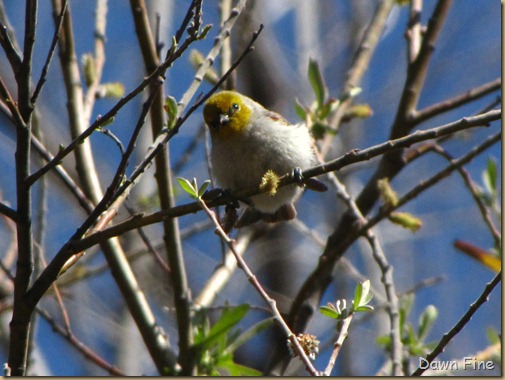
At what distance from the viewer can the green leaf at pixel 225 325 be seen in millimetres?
3064

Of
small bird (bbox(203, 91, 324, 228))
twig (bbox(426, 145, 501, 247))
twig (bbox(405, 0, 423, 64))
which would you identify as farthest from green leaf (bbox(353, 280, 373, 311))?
twig (bbox(405, 0, 423, 64))

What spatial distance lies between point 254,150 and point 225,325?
94 centimetres

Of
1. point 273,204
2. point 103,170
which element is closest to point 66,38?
point 273,204

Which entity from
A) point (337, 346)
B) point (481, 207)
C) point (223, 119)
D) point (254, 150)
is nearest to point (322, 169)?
point (337, 346)

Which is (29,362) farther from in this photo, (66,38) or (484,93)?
(484,93)

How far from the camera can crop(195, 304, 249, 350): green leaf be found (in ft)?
10.1

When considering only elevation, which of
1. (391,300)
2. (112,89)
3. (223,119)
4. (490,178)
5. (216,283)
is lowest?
(391,300)

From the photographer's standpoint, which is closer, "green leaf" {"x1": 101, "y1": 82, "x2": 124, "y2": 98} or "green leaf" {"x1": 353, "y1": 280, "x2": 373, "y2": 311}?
"green leaf" {"x1": 353, "y1": 280, "x2": 373, "y2": 311}

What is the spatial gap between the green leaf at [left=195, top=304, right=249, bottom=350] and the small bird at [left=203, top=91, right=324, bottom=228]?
2.27ft

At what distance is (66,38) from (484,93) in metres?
2.11

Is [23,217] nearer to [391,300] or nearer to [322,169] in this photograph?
[322,169]

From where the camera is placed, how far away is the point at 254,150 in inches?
141

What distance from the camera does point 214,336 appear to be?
309cm

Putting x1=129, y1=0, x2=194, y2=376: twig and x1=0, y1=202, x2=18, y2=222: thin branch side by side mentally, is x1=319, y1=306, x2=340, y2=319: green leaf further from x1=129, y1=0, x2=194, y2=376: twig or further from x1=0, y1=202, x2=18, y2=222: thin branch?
x1=129, y1=0, x2=194, y2=376: twig
